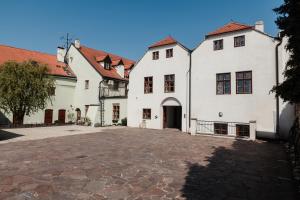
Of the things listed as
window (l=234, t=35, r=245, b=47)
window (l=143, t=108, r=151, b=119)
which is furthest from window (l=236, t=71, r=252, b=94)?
window (l=143, t=108, r=151, b=119)

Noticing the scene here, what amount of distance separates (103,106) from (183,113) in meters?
11.7

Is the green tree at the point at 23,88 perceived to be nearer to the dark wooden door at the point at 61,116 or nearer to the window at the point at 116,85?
the dark wooden door at the point at 61,116

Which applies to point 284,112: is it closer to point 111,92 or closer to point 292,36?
point 292,36

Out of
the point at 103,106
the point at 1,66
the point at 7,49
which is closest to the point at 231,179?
the point at 103,106

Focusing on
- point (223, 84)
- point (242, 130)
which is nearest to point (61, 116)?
point (223, 84)

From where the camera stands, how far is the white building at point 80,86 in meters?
27.8

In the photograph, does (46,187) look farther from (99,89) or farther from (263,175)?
(99,89)

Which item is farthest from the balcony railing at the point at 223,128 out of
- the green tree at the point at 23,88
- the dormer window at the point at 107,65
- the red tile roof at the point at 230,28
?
the green tree at the point at 23,88

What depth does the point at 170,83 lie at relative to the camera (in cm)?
2289

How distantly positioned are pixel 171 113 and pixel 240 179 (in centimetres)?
1830

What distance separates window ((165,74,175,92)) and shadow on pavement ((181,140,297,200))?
12.9 metres

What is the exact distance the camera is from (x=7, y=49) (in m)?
28.2

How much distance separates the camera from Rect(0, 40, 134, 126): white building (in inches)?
1094

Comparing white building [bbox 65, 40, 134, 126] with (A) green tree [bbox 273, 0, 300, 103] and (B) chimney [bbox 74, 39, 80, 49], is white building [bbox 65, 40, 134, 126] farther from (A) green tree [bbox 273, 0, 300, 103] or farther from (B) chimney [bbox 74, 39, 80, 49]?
(A) green tree [bbox 273, 0, 300, 103]
